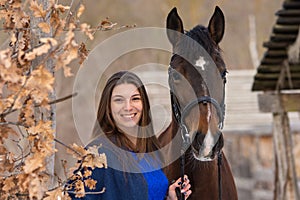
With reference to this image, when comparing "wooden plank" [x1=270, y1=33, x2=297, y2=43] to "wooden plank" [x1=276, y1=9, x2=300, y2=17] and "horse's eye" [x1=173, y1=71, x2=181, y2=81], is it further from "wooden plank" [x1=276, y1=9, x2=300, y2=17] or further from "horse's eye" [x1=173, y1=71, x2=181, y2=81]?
"horse's eye" [x1=173, y1=71, x2=181, y2=81]

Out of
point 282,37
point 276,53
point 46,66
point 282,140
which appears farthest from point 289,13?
point 46,66

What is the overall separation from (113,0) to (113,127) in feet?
41.2

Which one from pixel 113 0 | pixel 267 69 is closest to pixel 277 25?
pixel 267 69

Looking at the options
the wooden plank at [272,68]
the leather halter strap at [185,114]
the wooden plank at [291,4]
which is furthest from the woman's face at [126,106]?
the wooden plank at [272,68]

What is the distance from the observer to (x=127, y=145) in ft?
10.2

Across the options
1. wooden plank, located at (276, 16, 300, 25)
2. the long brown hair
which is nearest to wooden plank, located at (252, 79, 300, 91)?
wooden plank, located at (276, 16, 300, 25)

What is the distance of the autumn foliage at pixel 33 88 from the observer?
6.59 feet

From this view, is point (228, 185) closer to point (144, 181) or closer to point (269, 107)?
point (144, 181)

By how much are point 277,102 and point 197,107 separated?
3612mm

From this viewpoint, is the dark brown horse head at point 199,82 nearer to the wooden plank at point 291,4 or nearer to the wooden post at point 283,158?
the wooden plank at point 291,4

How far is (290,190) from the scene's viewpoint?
643cm

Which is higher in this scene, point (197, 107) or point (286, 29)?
point (286, 29)

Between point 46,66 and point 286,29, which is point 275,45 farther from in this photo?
point 46,66

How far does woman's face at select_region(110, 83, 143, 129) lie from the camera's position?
121 inches
